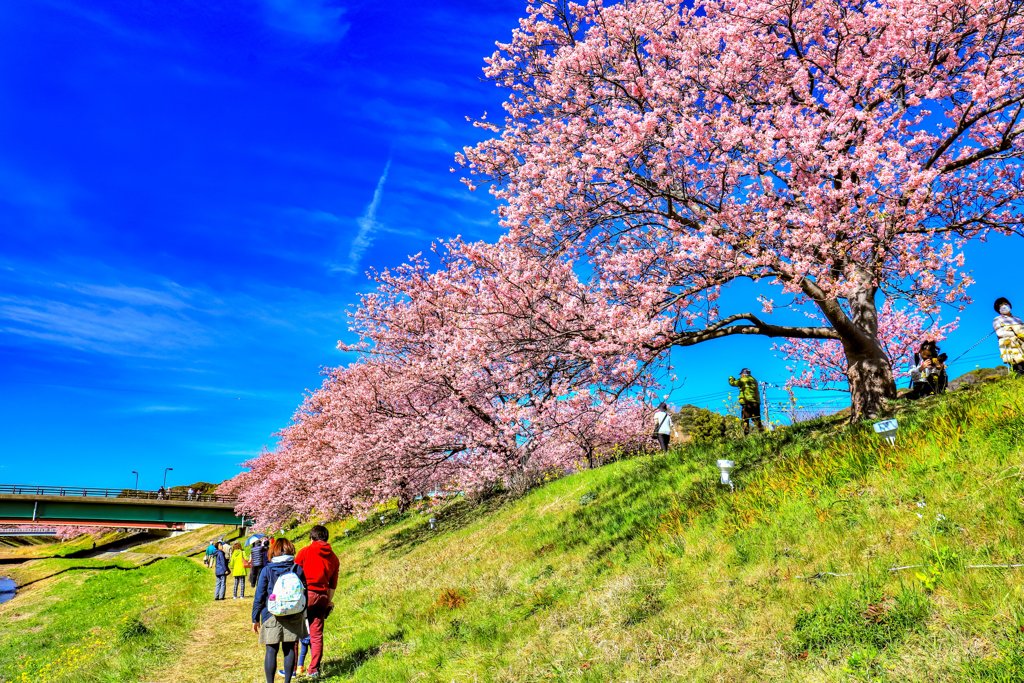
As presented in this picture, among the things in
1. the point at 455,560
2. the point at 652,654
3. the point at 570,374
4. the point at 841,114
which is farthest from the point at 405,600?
the point at 841,114

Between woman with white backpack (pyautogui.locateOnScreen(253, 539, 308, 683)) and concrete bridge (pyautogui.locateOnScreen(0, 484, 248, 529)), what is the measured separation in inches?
2369

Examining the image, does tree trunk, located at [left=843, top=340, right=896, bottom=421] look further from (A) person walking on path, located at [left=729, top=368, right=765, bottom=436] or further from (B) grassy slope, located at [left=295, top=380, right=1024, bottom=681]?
(A) person walking on path, located at [left=729, top=368, right=765, bottom=436]

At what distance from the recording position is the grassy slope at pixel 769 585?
15.8ft

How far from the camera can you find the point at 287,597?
24.5 feet

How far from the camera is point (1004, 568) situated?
4.93 meters

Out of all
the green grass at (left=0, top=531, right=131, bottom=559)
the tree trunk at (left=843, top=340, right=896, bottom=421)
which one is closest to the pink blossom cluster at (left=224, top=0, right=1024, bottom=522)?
the tree trunk at (left=843, top=340, right=896, bottom=421)

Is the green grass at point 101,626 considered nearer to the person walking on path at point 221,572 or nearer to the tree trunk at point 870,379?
the person walking on path at point 221,572

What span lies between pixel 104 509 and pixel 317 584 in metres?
61.8

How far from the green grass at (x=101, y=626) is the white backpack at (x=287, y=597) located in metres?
4.31

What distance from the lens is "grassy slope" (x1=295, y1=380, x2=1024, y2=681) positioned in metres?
4.82

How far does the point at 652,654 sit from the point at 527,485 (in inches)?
613

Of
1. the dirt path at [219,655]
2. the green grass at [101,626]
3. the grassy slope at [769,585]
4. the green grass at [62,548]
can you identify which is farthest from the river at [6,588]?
the grassy slope at [769,585]

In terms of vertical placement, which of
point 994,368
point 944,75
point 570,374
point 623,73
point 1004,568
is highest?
point 623,73

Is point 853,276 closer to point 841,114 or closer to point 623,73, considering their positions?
point 841,114
